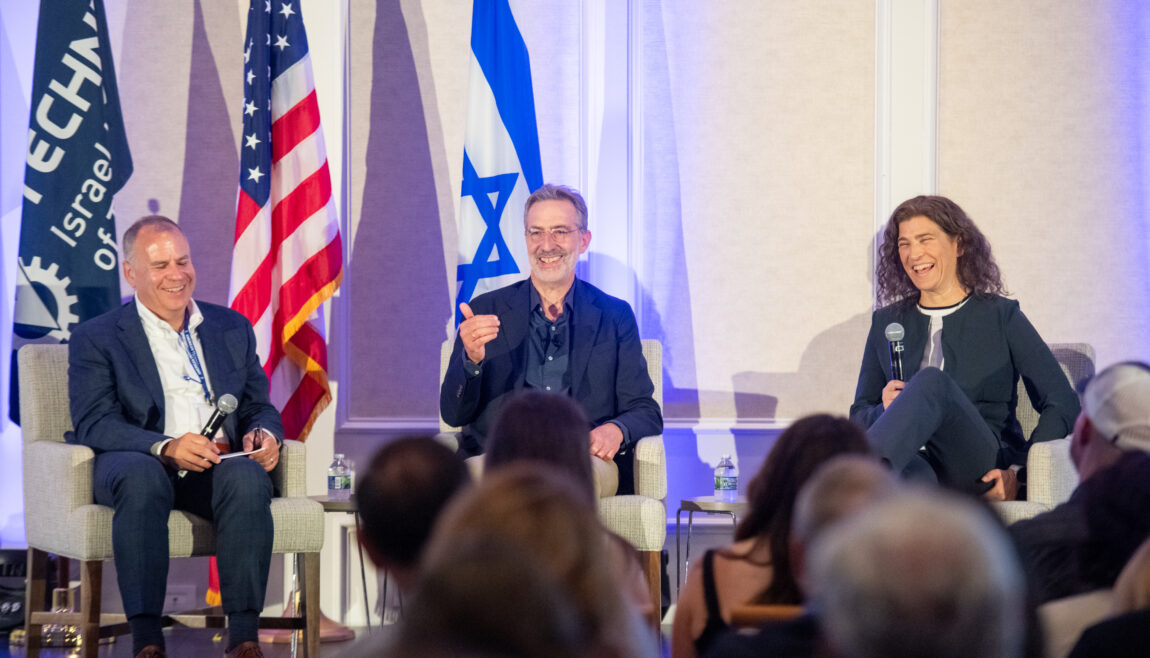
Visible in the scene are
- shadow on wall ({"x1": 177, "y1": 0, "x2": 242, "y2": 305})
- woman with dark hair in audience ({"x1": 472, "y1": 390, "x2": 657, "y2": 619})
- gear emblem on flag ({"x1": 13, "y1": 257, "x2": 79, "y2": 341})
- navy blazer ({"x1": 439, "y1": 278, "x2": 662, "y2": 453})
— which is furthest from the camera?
shadow on wall ({"x1": 177, "y1": 0, "x2": 242, "y2": 305})

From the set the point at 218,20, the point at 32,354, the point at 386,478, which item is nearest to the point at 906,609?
the point at 386,478

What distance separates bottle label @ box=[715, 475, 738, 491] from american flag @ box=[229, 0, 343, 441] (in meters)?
1.52

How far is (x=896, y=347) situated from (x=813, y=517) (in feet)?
8.14

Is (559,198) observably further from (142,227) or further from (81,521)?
(81,521)

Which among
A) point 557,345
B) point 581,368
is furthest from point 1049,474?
point 557,345

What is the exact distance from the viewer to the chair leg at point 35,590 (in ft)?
12.1

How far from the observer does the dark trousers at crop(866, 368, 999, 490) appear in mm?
3330

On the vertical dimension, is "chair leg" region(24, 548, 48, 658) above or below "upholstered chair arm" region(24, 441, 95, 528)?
below

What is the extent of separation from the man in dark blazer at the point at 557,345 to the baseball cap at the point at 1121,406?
1902 mm

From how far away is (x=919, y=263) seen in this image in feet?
13.1

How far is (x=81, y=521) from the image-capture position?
3.30 metres

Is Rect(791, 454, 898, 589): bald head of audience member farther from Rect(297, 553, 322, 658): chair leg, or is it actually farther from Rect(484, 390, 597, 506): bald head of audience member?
Rect(297, 553, 322, 658): chair leg

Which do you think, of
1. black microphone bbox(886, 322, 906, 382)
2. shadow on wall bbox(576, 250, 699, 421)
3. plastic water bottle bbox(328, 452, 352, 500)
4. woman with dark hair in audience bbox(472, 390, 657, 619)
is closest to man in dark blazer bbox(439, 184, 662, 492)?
plastic water bottle bbox(328, 452, 352, 500)

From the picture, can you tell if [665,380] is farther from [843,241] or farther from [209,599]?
[209,599]
